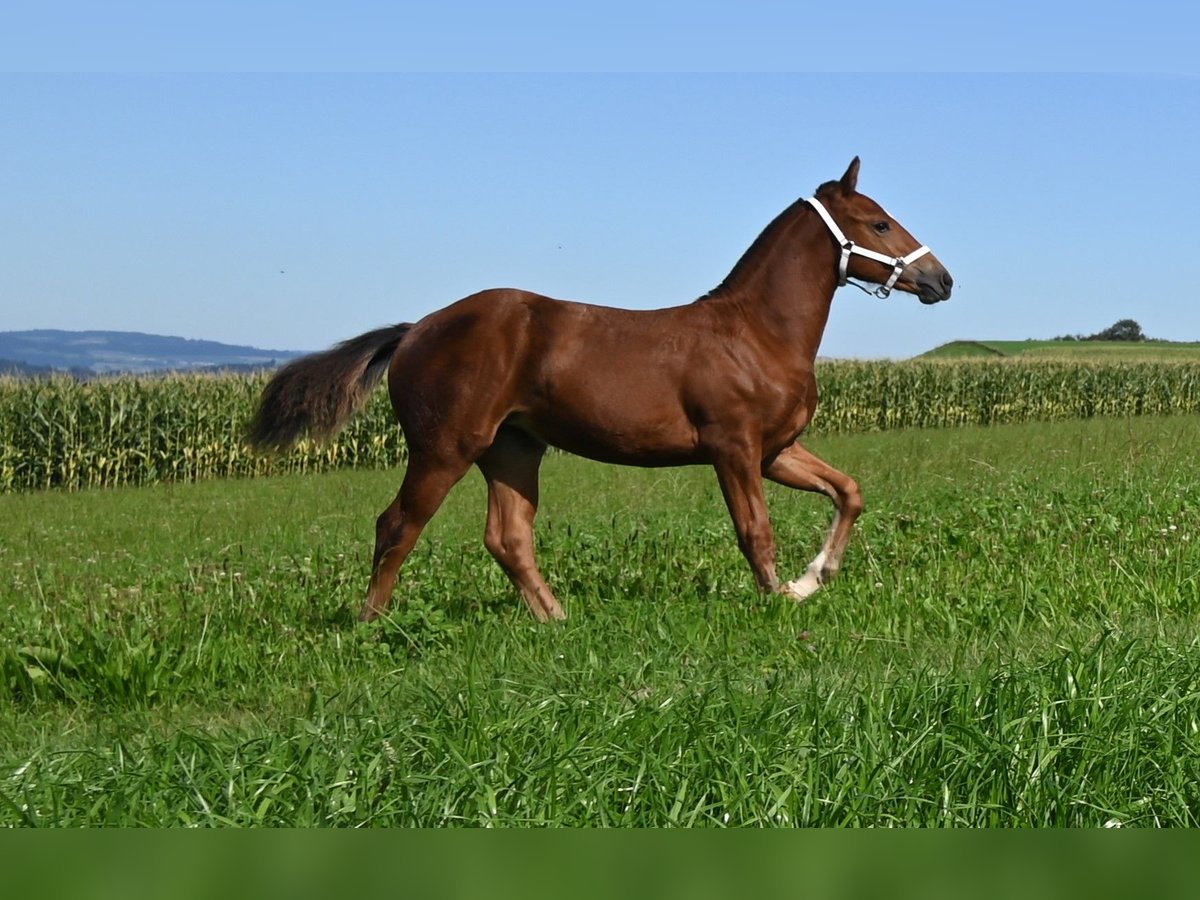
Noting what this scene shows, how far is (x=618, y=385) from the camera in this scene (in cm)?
748

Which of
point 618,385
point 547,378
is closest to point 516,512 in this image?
point 547,378

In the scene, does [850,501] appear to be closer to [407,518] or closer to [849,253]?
[849,253]

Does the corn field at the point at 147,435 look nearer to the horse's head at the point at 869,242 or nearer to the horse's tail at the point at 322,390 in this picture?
the horse's tail at the point at 322,390

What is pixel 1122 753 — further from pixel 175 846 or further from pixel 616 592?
pixel 616 592

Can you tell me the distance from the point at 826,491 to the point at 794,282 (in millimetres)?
1329

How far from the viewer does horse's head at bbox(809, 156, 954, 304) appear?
784 cm

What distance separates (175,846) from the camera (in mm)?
1795

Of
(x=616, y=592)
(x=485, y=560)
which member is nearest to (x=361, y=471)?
(x=485, y=560)

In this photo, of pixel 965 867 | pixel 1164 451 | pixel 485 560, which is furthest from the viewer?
pixel 1164 451

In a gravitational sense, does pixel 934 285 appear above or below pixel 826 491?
above

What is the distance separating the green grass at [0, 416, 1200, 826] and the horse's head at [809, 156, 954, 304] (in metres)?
1.89

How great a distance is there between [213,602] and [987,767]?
5696 millimetres

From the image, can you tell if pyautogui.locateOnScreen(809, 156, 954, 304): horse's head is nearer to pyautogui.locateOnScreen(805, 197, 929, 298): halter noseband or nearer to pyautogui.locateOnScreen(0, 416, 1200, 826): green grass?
pyautogui.locateOnScreen(805, 197, 929, 298): halter noseband

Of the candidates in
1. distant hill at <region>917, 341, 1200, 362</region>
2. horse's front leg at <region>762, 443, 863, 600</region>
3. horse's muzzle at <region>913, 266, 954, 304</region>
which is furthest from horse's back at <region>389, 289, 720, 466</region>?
distant hill at <region>917, 341, 1200, 362</region>
